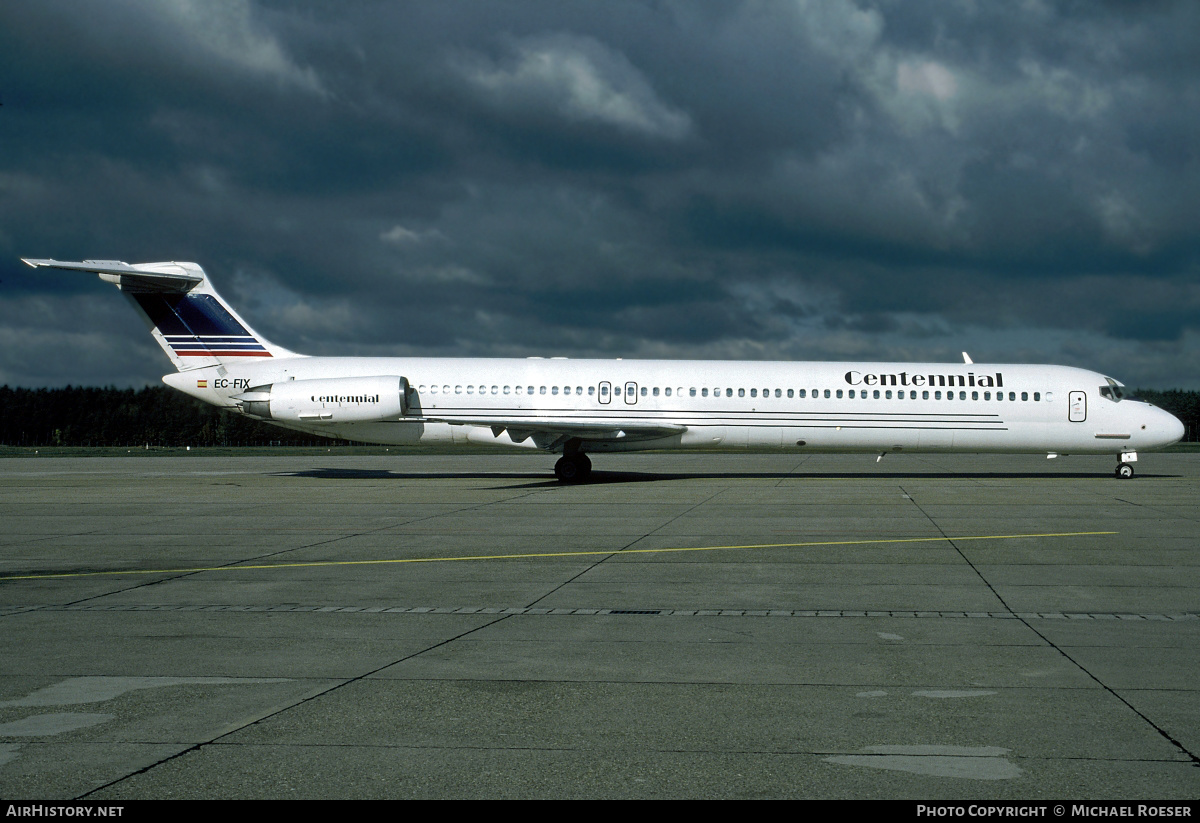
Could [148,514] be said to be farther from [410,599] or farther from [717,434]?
[717,434]

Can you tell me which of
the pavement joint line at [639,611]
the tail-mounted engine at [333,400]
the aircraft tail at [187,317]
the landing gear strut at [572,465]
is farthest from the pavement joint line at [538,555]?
the aircraft tail at [187,317]

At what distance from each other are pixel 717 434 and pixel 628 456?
59.3ft

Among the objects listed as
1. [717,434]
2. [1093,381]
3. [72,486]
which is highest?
[1093,381]

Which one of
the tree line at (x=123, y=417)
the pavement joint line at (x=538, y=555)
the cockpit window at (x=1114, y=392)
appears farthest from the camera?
the tree line at (x=123, y=417)

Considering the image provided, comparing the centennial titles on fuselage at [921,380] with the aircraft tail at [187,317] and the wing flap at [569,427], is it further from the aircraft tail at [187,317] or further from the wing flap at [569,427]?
the aircraft tail at [187,317]

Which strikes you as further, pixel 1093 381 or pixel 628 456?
pixel 628 456

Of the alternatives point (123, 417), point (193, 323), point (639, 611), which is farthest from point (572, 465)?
point (123, 417)

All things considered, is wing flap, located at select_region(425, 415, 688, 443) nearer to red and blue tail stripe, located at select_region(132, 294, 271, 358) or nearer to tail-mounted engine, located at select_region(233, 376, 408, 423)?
tail-mounted engine, located at select_region(233, 376, 408, 423)

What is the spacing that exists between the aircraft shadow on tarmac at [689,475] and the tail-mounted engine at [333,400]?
3.15m

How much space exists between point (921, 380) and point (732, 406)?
5.51 metres

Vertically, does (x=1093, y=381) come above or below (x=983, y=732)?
above

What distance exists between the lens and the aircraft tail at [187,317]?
28875 mm

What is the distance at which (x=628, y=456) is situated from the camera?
4522 cm
